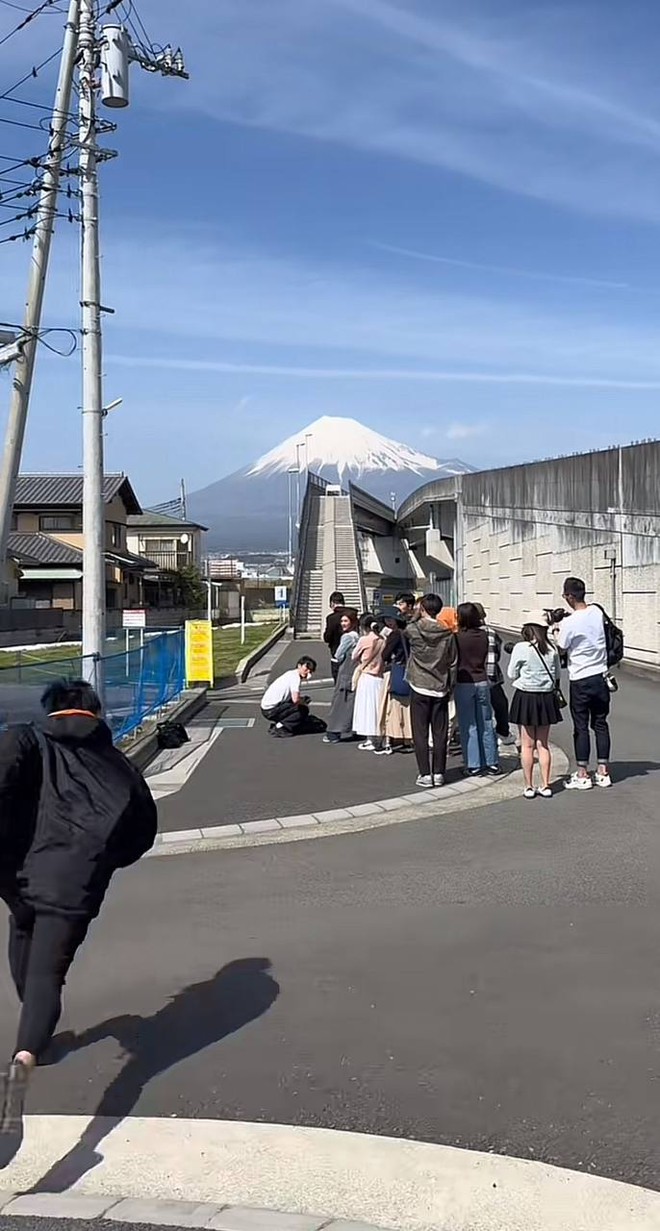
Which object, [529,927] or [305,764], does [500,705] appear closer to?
[305,764]

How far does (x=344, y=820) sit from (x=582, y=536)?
1954 centimetres

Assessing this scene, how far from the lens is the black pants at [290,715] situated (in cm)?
1521

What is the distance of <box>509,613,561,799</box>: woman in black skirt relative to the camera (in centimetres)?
984

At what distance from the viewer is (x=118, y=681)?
13820 mm

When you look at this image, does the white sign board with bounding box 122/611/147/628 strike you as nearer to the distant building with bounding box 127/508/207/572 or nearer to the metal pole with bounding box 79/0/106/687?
the metal pole with bounding box 79/0/106/687

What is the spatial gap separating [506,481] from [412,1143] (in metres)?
35.7

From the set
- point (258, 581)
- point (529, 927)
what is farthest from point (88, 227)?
point (258, 581)

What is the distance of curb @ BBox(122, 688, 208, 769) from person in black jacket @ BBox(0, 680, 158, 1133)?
3.87 meters

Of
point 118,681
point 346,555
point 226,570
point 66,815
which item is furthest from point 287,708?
point 226,570

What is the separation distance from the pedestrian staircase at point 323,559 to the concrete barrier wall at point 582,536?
1566cm

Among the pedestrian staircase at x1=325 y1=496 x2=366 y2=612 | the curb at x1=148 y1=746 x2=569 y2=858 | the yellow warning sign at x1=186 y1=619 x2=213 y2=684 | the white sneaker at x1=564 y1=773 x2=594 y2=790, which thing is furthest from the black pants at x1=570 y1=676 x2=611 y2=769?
the pedestrian staircase at x1=325 y1=496 x2=366 y2=612

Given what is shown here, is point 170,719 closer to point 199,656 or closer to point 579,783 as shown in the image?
point 199,656

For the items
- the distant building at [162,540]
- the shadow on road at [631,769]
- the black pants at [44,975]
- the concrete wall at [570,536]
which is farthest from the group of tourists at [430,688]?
the distant building at [162,540]

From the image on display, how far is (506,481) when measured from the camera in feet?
127
